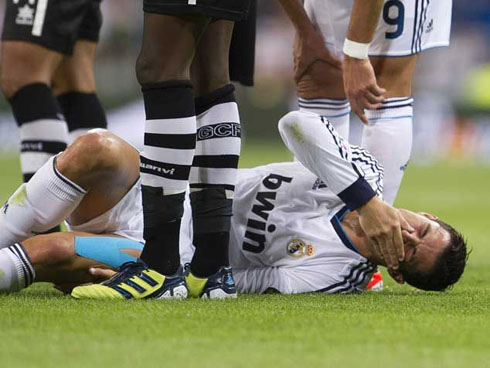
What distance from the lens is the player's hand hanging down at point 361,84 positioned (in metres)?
3.64

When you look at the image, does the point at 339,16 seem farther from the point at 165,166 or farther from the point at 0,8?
the point at 0,8

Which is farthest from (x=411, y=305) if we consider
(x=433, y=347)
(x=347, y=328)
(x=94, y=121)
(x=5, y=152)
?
(x=5, y=152)

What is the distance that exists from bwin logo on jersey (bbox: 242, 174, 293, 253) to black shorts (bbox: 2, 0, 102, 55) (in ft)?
4.29

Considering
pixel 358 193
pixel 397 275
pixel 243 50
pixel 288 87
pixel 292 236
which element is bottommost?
pixel 288 87

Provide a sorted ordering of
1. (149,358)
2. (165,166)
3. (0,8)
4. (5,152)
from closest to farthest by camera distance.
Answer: (149,358) < (165,166) < (5,152) < (0,8)

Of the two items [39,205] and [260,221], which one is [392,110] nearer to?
[260,221]

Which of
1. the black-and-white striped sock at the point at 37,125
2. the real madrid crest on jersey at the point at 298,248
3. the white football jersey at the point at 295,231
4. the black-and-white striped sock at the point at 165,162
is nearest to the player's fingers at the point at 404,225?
the white football jersey at the point at 295,231

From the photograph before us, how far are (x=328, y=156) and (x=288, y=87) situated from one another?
13.0 meters

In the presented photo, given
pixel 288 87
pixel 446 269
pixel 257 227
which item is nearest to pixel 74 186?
pixel 257 227

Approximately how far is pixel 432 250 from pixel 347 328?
3.23 ft

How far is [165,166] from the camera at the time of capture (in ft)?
10.2

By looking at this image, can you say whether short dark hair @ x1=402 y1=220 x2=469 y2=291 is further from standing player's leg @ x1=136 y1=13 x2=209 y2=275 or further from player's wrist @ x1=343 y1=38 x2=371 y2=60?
standing player's leg @ x1=136 y1=13 x2=209 y2=275

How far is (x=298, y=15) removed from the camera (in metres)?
4.32

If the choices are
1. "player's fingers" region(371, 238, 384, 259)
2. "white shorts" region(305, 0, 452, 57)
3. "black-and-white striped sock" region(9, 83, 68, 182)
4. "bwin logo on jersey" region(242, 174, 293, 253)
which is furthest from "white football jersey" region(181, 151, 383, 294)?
"black-and-white striped sock" region(9, 83, 68, 182)
